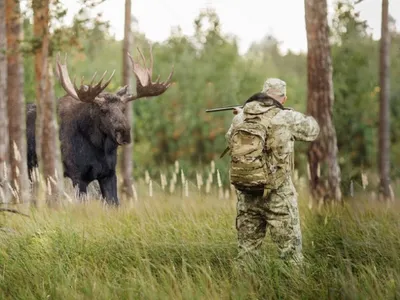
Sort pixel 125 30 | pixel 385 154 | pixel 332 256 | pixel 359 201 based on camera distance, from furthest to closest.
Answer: pixel 385 154 → pixel 125 30 → pixel 359 201 → pixel 332 256

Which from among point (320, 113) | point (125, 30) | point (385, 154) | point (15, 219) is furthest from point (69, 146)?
point (385, 154)

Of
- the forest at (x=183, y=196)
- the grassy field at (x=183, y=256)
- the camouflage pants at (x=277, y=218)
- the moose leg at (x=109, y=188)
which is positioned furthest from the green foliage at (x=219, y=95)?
the camouflage pants at (x=277, y=218)

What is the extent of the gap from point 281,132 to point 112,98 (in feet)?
17.9

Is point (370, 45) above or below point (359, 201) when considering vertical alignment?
above

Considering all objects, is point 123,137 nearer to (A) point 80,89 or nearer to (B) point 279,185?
(A) point 80,89

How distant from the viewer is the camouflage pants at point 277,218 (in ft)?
21.1

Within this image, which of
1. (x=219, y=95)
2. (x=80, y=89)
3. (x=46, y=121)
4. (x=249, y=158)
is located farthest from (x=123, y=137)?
(x=219, y=95)

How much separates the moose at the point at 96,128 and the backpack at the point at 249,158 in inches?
191

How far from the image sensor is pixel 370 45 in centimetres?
2005

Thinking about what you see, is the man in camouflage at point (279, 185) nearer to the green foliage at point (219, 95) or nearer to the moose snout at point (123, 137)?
the moose snout at point (123, 137)

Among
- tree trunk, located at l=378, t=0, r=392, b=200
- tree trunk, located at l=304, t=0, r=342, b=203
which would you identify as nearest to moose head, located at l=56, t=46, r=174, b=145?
tree trunk, located at l=304, t=0, r=342, b=203

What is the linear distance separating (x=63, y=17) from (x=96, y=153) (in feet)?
7.78

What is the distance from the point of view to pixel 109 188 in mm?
11859

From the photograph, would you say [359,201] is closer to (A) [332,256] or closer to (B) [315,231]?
(B) [315,231]
